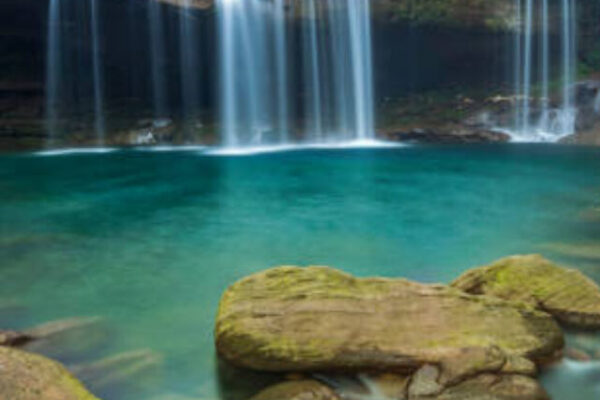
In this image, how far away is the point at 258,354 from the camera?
462 cm

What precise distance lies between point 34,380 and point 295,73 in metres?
24.2

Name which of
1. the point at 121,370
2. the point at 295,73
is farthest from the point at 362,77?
the point at 121,370

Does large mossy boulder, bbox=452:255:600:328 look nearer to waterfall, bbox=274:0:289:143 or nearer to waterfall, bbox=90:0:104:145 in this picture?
waterfall, bbox=274:0:289:143

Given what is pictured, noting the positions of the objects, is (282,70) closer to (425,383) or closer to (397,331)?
(397,331)

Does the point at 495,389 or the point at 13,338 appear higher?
the point at 13,338

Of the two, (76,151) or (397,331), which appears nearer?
(397,331)

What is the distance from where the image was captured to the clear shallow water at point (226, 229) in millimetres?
6426

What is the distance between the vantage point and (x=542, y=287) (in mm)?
5758

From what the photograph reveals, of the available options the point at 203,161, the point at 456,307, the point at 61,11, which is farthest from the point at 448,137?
the point at 456,307

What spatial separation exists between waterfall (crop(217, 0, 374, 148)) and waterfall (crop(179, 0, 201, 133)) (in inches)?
48.8

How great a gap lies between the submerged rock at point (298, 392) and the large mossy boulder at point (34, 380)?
1285 millimetres

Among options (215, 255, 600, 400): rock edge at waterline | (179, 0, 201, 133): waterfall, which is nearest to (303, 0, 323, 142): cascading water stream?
(179, 0, 201, 133): waterfall

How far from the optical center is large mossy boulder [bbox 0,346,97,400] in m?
3.86

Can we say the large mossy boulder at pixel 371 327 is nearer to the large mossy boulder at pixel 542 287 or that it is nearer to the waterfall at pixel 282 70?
the large mossy boulder at pixel 542 287
